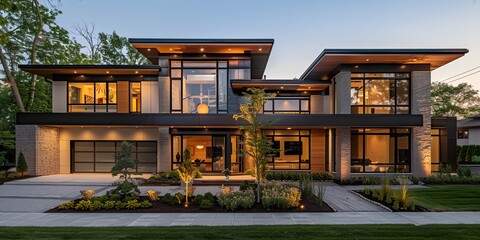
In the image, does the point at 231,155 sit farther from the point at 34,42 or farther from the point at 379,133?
the point at 34,42

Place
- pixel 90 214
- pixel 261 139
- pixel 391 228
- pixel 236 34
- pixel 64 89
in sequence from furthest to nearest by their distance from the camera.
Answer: pixel 236 34 → pixel 64 89 → pixel 261 139 → pixel 90 214 → pixel 391 228

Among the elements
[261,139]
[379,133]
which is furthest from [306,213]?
[379,133]

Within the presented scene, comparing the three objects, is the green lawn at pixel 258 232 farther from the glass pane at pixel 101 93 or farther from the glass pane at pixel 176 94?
the glass pane at pixel 101 93

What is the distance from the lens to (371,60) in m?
17.4

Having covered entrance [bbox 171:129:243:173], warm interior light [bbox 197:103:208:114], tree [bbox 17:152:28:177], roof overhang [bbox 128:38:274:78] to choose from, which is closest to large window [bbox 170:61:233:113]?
warm interior light [bbox 197:103:208:114]

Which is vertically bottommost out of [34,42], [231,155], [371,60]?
[231,155]

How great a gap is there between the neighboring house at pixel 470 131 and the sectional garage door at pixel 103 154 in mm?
40496

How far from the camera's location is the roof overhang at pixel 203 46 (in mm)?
17875

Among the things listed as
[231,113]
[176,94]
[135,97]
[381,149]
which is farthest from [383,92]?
[135,97]

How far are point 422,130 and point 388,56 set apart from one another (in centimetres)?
551

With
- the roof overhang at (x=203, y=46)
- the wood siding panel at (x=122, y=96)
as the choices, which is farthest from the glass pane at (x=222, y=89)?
the wood siding panel at (x=122, y=96)

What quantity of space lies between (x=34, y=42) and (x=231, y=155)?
23.0 metres

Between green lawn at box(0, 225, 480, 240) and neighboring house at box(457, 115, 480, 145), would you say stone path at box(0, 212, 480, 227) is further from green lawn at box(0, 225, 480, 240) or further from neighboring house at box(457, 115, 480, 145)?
neighboring house at box(457, 115, 480, 145)

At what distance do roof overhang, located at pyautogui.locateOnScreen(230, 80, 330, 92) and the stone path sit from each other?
1111 centimetres
